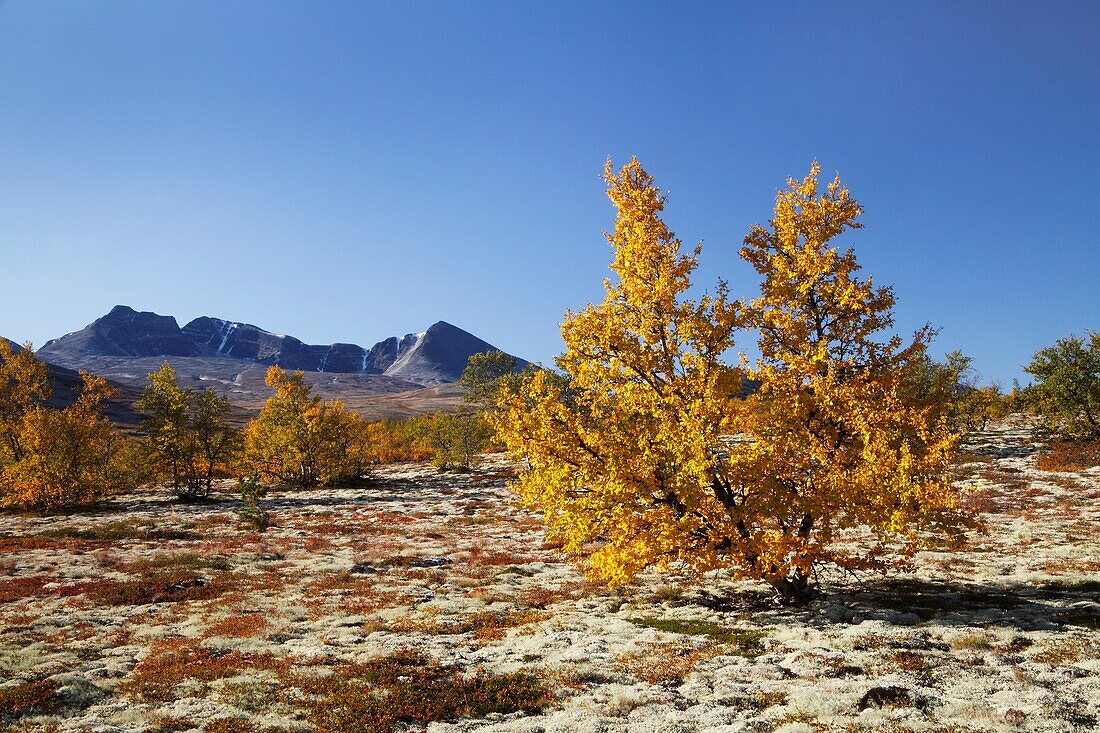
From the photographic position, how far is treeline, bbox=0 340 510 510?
47.2m

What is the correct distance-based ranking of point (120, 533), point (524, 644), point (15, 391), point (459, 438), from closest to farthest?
point (524, 644) → point (120, 533) → point (15, 391) → point (459, 438)

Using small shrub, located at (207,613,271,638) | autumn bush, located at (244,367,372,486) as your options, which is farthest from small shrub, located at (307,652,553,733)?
autumn bush, located at (244,367,372,486)

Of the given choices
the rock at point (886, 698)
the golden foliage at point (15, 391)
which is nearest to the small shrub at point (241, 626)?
the rock at point (886, 698)

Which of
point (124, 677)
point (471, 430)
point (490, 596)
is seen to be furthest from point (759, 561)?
point (471, 430)

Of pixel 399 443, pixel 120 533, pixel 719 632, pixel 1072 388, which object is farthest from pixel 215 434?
pixel 1072 388

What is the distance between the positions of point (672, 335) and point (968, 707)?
31.3 feet

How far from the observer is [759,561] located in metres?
14.1

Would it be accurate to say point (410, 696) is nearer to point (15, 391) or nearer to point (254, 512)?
point (254, 512)

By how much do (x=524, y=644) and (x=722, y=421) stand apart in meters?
7.75

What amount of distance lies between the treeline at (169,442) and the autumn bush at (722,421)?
34.5 meters

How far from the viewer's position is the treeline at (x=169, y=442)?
47219 mm

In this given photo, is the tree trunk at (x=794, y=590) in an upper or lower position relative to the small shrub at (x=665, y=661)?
upper

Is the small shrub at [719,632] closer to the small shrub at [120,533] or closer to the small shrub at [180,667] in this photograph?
the small shrub at [180,667]

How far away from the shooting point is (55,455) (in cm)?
4653
